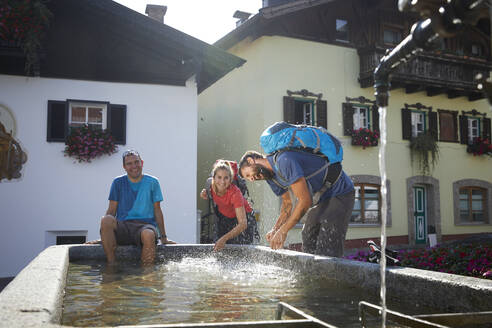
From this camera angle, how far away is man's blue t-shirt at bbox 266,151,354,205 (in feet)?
11.8

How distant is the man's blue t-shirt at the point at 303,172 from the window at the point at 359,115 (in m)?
10.2

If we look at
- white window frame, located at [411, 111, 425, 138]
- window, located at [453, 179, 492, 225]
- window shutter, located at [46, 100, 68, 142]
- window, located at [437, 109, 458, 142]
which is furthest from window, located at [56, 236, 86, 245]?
window, located at [453, 179, 492, 225]

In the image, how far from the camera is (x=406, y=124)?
15273 mm

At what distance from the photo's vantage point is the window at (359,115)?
1412cm

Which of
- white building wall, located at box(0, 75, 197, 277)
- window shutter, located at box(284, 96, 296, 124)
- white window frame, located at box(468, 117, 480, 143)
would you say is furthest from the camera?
white window frame, located at box(468, 117, 480, 143)

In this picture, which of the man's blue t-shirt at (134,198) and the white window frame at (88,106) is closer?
the man's blue t-shirt at (134,198)

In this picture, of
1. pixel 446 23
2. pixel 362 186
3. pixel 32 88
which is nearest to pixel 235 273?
pixel 446 23

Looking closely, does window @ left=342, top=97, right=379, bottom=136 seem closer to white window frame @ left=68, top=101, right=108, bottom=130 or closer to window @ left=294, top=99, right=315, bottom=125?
window @ left=294, top=99, right=315, bottom=125

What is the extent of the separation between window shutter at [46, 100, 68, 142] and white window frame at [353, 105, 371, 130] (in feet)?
27.3

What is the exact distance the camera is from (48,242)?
905 cm

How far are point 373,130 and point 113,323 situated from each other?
1323 centimetres

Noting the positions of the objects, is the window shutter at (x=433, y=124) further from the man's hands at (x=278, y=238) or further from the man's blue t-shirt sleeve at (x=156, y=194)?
the man's hands at (x=278, y=238)

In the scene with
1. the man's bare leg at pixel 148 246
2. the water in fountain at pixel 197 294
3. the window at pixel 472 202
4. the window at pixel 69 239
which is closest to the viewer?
the water in fountain at pixel 197 294

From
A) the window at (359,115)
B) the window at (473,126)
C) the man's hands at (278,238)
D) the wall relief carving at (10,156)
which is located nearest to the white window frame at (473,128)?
the window at (473,126)
